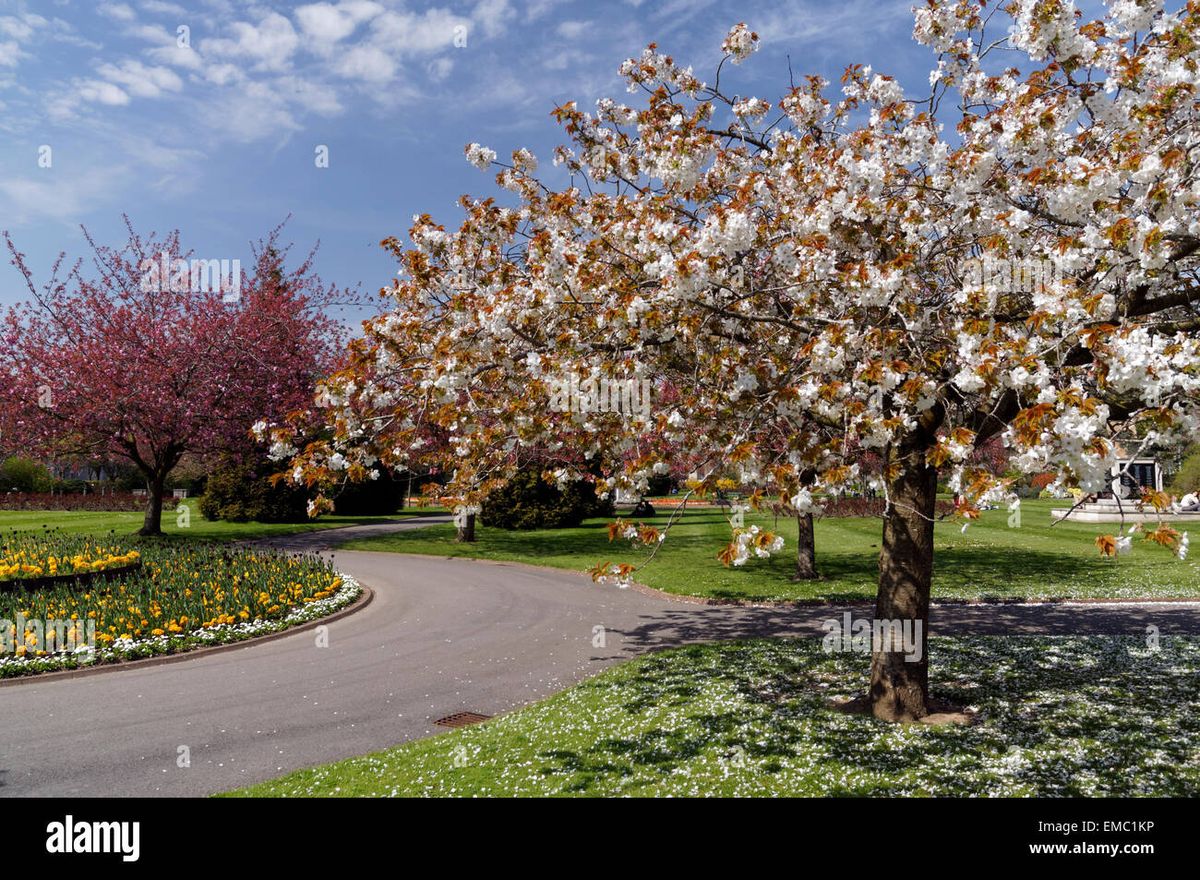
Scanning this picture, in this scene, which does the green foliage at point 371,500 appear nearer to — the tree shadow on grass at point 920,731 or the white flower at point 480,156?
the white flower at point 480,156

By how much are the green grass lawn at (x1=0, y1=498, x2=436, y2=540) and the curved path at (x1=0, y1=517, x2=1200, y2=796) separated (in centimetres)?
1751

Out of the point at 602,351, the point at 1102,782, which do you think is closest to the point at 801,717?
the point at 1102,782

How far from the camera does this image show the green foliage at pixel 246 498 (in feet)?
130

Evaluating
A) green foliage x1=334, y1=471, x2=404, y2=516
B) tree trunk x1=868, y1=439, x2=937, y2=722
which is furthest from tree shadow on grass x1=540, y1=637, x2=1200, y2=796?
green foliage x1=334, y1=471, x2=404, y2=516

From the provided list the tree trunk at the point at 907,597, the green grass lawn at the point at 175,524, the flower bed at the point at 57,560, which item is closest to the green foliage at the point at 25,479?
the green grass lawn at the point at 175,524

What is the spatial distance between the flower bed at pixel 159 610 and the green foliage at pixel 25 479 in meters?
49.8

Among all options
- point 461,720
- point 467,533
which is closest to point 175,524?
point 467,533

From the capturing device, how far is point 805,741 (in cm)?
798

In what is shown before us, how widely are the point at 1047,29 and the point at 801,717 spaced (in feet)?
24.6

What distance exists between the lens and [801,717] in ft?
29.0

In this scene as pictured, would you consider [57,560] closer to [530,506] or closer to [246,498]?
[530,506]

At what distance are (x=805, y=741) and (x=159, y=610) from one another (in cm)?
1162

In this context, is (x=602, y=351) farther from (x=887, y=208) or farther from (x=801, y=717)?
(x=801, y=717)

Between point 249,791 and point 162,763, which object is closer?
point 249,791
